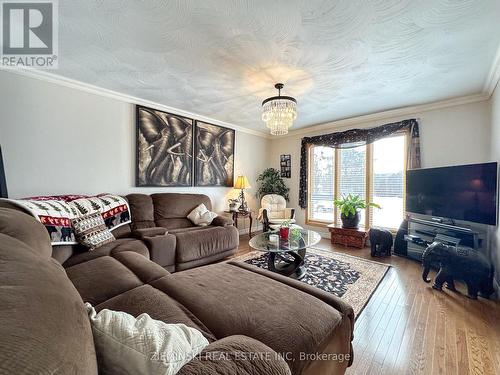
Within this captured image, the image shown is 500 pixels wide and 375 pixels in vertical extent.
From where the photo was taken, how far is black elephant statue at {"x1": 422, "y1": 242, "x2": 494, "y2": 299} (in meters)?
2.15

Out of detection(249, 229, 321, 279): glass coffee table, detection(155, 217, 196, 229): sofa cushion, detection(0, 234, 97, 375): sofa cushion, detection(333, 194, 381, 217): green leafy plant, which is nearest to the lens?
detection(0, 234, 97, 375): sofa cushion

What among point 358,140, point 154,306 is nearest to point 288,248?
point 154,306

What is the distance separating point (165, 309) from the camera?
1.09 metres

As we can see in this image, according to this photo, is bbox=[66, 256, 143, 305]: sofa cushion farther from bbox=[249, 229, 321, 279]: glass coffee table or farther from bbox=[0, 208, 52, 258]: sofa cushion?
bbox=[249, 229, 321, 279]: glass coffee table

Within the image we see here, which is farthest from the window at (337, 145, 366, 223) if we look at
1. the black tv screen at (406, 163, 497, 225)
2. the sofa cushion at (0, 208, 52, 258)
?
the sofa cushion at (0, 208, 52, 258)

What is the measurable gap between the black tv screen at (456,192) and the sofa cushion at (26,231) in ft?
12.7

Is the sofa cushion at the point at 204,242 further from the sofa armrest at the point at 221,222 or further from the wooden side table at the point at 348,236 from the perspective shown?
the wooden side table at the point at 348,236

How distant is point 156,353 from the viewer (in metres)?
0.55

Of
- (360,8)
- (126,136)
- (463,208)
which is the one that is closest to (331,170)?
(463,208)

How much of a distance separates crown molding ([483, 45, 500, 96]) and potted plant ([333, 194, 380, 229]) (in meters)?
2.06

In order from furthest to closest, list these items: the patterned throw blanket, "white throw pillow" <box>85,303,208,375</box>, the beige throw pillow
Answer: the beige throw pillow → the patterned throw blanket → "white throw pillow" <box>85,303,208,375</box>

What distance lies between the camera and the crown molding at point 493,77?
85.3 inches

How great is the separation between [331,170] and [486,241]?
8.16 ft

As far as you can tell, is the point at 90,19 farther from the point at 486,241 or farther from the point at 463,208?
the point at 486,241
